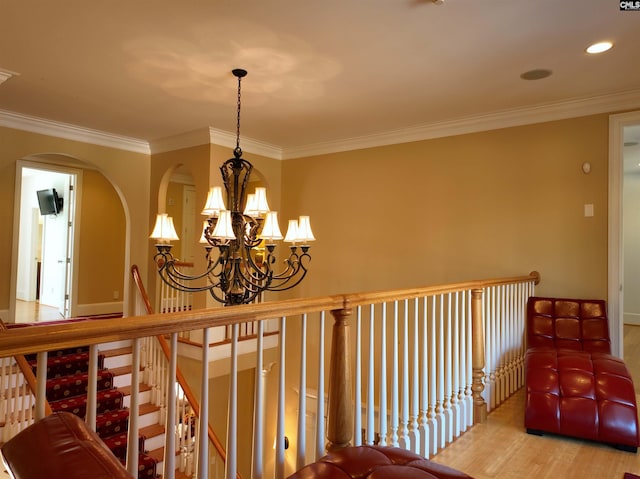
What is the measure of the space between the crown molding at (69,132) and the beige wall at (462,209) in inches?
83.1

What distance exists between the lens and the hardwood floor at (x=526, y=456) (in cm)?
215

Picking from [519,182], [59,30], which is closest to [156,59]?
[59,30]

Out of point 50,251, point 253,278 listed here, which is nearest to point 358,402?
point 253,278

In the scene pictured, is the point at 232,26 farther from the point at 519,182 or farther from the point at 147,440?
the point at 147,440

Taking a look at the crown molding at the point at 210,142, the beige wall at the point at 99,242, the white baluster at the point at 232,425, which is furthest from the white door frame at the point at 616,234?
the beige wall at the point at 99,242

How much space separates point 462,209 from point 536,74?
1559 mm

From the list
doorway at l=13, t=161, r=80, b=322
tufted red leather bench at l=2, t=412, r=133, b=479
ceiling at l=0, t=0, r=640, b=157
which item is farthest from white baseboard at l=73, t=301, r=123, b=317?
tufted red leather bench at l=2, t=412, r=133, b=479

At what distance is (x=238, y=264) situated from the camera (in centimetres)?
340

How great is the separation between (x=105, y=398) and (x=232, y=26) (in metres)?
4.01

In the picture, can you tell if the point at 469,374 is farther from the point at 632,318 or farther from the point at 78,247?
the point at 78,247

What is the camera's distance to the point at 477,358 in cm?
284

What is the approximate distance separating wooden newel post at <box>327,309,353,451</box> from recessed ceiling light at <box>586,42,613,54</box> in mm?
2582

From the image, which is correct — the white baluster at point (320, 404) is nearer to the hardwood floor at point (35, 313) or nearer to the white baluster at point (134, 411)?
the white baluster at point (134, 411)

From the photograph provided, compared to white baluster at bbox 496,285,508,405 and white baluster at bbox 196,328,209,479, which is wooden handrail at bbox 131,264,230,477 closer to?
white baluster at bbox 196,328,209,479
